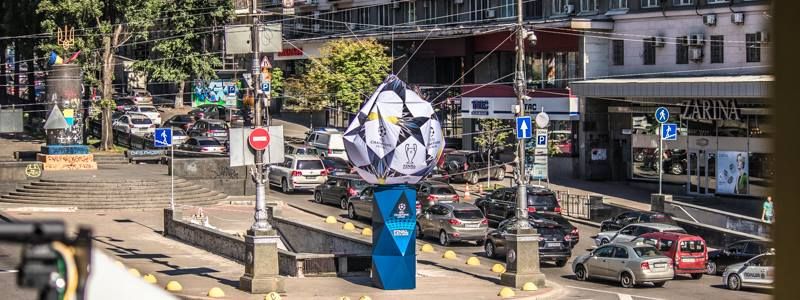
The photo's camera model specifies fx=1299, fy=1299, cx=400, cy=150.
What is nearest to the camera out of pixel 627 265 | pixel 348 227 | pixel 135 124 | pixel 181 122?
pixel 627 265

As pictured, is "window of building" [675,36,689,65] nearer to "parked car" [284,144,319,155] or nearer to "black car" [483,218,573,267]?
"parked car" [284,144,319,155]

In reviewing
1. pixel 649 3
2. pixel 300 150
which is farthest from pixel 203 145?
Result: pixel 649 3

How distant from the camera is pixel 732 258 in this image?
36.4m

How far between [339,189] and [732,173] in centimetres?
1654

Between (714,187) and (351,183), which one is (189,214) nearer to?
(351,183)

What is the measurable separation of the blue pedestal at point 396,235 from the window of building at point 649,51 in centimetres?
3099

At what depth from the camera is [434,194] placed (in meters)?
48.8

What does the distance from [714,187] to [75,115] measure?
91.4 feet

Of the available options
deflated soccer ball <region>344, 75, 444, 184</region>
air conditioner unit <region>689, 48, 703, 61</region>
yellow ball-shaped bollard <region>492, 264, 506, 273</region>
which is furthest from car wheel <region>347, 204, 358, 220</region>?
air conditioner unit <region>689, 48, 703, 61</region>

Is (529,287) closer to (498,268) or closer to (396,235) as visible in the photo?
(396,235)

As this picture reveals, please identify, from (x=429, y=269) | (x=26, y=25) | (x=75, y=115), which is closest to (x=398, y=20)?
(x=26, y=25)

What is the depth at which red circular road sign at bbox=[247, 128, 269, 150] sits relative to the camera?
93.8 ft

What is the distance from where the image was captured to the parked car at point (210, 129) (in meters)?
73.3

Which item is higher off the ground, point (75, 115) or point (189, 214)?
point (75, 115)
